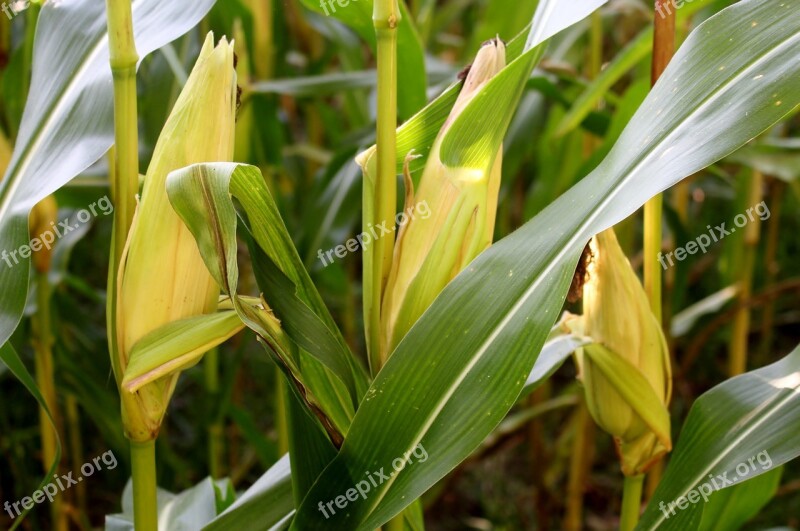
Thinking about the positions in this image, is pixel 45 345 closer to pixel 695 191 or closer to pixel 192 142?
pixel 192 142

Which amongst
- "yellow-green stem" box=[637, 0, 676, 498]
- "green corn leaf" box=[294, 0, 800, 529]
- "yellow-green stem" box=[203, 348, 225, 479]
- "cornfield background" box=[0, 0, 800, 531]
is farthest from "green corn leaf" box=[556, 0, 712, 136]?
"yellow-green stem" box=[203, 348, 225, 479]

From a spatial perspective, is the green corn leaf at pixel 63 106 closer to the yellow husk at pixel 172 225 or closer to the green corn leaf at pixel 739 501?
the yellow husk at pixel 172 225

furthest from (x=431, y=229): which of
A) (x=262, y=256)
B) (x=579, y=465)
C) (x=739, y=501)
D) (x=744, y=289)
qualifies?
(x=744, y=289)

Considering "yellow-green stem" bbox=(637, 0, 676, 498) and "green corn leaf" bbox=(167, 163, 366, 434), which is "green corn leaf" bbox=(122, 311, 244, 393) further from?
"yellow-green stem" bbox=(637, 0, 676, 498)

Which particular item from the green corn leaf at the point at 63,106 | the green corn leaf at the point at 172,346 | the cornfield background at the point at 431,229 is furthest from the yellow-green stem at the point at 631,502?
the green corn leaf at the point at 63,106

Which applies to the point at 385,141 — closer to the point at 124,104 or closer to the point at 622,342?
the point at 124,104
